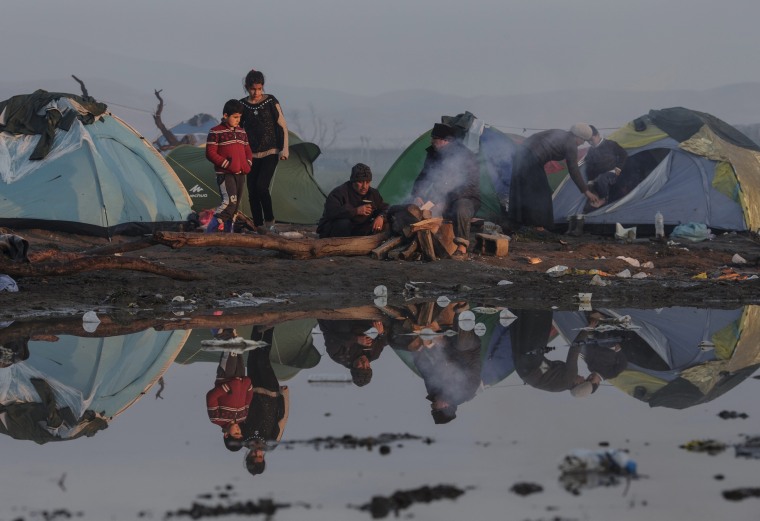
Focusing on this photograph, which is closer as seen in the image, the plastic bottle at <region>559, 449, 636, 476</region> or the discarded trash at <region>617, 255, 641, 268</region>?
the plastic bottle at <region>559, 449, 636, 476</region>

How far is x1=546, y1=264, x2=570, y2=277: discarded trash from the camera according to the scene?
48.5 feet

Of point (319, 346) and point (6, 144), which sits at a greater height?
point (6, 144)

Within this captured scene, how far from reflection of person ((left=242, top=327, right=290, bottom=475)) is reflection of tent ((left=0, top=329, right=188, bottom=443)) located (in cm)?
61

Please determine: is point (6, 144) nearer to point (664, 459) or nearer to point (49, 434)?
point (49, 434)

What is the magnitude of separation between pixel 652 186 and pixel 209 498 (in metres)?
16.6

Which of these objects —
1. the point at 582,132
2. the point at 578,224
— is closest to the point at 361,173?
the point at 578,224

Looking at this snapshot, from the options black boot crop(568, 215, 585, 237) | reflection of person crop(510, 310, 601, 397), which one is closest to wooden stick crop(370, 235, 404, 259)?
reflection of person crop(510, 310, 601, 397)

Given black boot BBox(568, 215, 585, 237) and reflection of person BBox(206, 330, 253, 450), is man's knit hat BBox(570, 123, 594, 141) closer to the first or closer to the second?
black boot BBox(568, 215, 585, 237)

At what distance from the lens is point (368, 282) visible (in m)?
13.7

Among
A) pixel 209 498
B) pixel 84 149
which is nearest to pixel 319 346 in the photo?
pixel 209 498

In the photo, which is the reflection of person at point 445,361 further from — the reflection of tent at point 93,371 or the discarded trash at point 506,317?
the reflection of tent at point 93,371

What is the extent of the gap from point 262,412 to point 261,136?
390 inches

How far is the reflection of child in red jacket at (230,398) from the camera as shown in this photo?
6282mm

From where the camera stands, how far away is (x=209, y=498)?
495 centimetres
